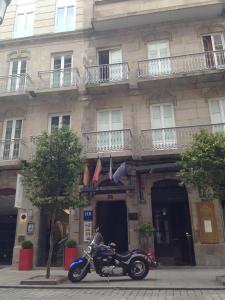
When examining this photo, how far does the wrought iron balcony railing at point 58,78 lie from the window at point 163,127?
180 inches

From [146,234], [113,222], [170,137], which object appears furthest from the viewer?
[113,222]

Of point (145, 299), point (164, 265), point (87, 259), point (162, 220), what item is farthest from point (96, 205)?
point (145, 299)

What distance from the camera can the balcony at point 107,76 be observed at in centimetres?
1429

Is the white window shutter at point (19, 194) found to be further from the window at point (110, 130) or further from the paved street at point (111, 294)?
the paved street at point (111, 294)

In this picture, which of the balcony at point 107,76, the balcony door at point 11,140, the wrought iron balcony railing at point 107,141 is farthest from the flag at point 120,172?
the balcony door at point 11,140

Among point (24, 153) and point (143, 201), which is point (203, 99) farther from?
point (24, 153)

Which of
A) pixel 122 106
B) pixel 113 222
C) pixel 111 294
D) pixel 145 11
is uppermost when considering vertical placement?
pixel 145 11

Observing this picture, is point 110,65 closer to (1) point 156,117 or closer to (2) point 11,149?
(1) point 156,117

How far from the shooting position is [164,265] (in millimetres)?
12320

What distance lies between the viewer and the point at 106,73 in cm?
1515

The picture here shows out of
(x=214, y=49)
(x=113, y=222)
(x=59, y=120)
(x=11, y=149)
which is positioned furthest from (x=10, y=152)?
(x=214, y=49)

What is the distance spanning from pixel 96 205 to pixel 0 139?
248 inches

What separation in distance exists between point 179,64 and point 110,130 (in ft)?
16.5

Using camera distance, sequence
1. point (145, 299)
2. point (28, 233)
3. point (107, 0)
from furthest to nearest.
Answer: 1. point (107, 0)
2. point (28, 233)
3. point (145, 299)
